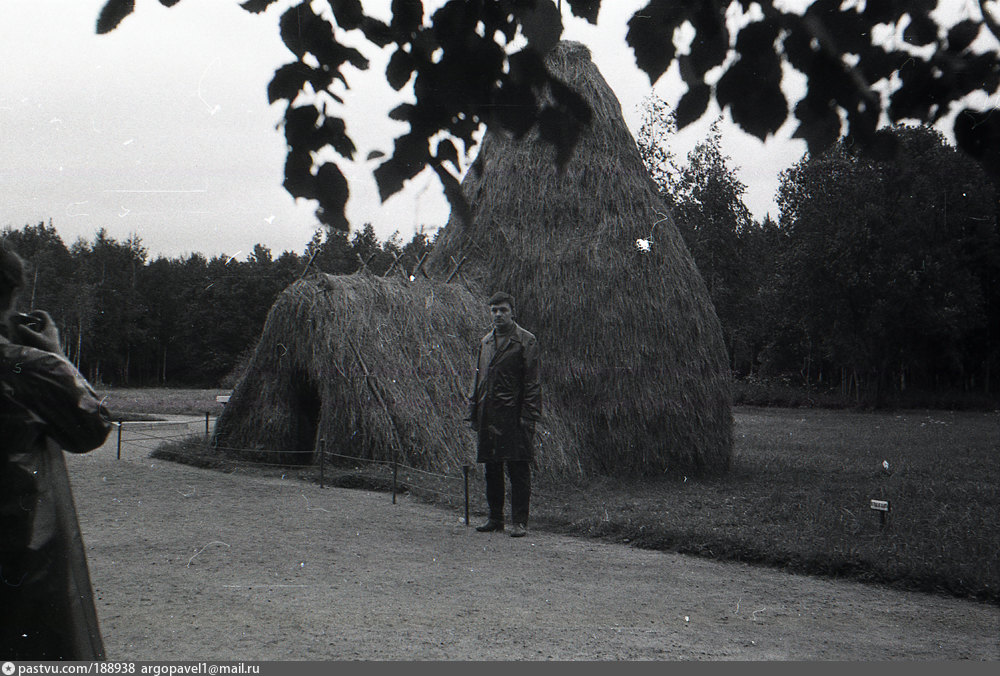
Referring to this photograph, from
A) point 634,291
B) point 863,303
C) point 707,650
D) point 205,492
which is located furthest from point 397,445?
point 863,303

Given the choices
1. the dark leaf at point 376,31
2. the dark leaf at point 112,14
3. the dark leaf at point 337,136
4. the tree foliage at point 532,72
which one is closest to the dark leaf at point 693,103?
the tree foliage at point 532,72

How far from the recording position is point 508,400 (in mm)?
6684

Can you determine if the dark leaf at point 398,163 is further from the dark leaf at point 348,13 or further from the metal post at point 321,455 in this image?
the metal post at point 321,455

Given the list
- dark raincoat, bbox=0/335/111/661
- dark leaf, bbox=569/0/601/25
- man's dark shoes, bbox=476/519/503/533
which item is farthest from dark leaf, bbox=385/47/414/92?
man's dark shoes, bbox=476/519/503/533

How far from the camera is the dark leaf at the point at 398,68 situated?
94.3 inches

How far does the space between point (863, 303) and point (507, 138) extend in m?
31.9

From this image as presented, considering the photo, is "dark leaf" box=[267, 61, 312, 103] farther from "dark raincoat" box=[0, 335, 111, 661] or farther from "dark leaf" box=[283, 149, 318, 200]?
"dark raincoat" box=[0, 335, 111, 661]

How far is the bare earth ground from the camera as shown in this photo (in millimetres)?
3707

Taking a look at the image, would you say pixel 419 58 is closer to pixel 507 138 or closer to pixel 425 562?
pixel 507 138

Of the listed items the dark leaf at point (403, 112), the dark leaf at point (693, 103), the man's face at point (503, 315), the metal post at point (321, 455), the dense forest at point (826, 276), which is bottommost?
the metal post at point (321, 455)

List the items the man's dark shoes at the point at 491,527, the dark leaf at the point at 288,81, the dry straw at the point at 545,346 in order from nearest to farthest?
the dark leaf at the point at 288,81 → the man's dark shoes at the point at 491,527 → the dry straw at the point at 545,346

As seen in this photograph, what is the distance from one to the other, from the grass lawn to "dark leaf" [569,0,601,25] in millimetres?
4171

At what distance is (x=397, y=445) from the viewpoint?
9172 mm

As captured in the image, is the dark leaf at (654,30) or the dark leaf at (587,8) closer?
the dark leaf at (654,30)
